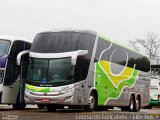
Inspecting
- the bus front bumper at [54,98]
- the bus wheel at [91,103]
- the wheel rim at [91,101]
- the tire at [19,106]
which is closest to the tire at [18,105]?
the tire at [19,106]

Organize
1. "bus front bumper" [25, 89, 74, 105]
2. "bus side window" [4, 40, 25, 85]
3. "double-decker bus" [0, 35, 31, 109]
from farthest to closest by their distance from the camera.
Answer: "bus side window" [4, 40, 25, 85]
"double-decker bus" [0, 35, 31, 109]
"bus front bumper" [25, 89, 74, 105]

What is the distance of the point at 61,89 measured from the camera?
18500mm

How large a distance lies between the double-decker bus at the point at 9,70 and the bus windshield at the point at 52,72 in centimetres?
160

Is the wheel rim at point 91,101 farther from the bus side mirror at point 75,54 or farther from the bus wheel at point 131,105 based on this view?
the bus wheel at point 131,105

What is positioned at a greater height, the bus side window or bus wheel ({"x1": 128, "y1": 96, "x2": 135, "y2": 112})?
the bus side window

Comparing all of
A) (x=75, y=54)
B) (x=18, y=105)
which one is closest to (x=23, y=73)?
(x=18, y=105)

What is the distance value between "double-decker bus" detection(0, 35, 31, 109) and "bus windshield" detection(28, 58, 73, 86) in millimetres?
1601

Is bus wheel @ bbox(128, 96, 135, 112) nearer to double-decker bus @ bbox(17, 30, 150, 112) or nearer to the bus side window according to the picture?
double-decker bus @ bbox(17, 30, 150, 112)

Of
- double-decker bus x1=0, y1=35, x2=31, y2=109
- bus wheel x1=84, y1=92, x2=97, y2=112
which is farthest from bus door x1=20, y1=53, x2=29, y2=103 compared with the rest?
bus wheel x1=84, y1=92, x2=97, y2=112

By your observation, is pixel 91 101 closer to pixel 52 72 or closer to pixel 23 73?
pixel 52 72

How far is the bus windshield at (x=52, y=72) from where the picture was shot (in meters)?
18.6

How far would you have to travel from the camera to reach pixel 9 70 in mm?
20500

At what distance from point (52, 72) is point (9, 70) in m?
2.60

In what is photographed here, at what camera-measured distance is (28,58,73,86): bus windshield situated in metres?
18.6
